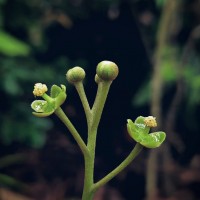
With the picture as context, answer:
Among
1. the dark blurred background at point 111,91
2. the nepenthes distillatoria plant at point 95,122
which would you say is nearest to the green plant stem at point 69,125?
the nepenthes distillatoria plant at point 95,122

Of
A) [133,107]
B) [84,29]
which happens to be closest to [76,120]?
[133,107]

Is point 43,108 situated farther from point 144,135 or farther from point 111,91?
point 111,91

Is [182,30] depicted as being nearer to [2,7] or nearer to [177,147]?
[177,147]

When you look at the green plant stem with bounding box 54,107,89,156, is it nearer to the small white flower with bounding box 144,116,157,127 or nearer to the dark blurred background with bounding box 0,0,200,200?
the small white flower with bounding box 144,116,157,127

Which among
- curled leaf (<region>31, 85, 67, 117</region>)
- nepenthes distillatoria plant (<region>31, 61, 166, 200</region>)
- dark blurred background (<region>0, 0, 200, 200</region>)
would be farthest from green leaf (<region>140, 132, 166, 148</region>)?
dark blurred background (<region>0, 0, 200, 200</region>)

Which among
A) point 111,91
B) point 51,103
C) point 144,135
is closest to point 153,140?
point 144,135

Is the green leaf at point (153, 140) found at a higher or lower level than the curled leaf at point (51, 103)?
lower

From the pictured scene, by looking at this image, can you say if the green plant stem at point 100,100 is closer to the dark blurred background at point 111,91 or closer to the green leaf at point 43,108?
the green leaf at point 43,108
